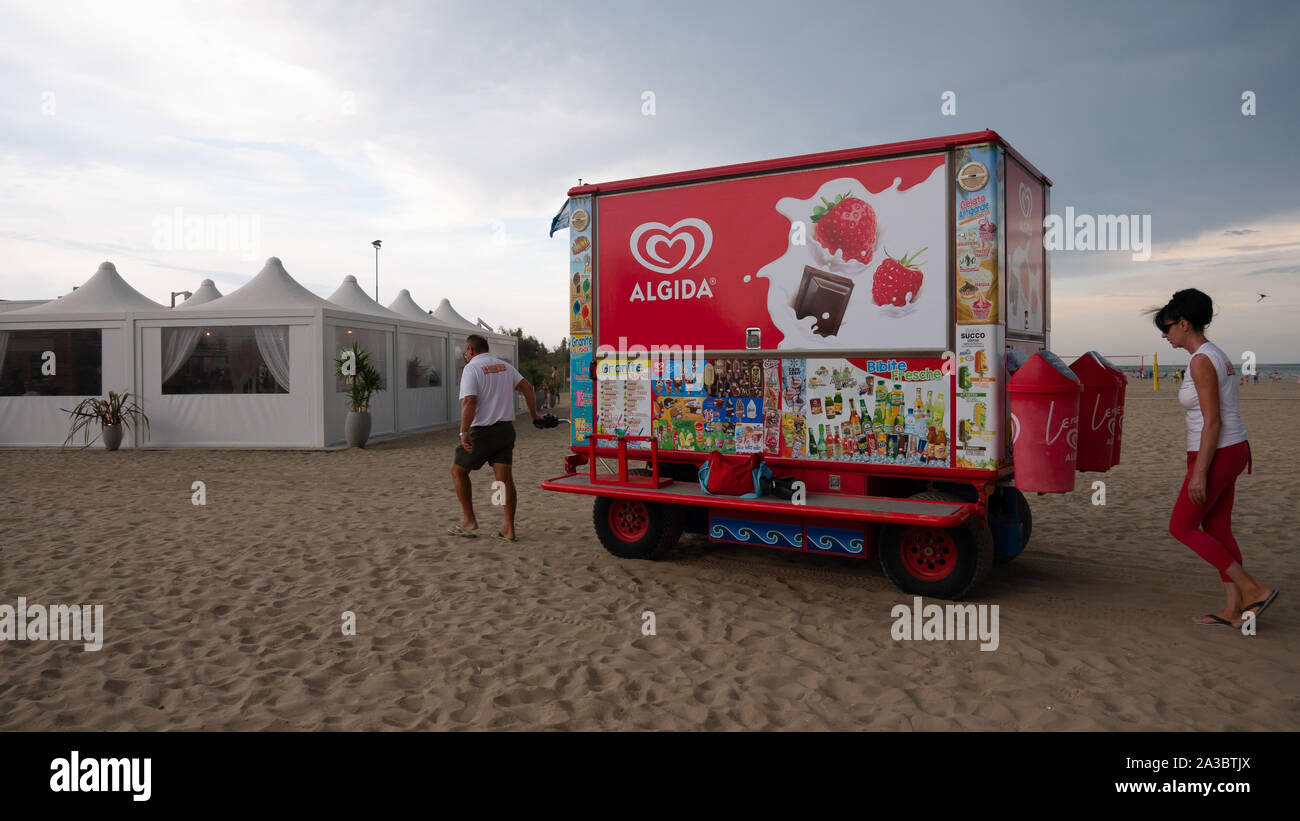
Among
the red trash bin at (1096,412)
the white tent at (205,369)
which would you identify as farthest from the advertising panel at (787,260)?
the white tent at (205,369)

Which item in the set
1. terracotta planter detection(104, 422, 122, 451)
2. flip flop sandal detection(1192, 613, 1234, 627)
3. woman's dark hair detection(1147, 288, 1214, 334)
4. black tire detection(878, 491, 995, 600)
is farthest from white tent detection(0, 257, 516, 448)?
flip flop sandal detection(1192, 613, 1234, 627)

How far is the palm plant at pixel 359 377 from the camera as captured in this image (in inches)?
565

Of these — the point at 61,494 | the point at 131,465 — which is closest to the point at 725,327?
the point at 61,494

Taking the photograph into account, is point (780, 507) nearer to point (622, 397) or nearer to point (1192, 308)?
point (622, 397)

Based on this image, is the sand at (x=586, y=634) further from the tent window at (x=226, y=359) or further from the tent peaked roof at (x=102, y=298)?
the tent peaked roof at (x=102, y=298)

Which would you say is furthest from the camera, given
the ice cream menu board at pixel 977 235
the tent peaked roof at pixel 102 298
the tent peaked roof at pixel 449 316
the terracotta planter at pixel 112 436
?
the tent peaked roof at pixel 449 316

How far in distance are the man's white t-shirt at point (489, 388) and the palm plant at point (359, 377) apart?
842 cm

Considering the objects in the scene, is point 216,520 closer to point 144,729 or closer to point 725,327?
point 144,729

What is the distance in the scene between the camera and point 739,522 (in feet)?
18.0

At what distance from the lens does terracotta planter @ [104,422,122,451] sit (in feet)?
45.1

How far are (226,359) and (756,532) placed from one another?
12.3 metres

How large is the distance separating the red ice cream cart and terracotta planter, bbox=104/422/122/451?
11833mm

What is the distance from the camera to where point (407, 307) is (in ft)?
65.4

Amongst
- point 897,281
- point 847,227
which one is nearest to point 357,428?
point 847,227
